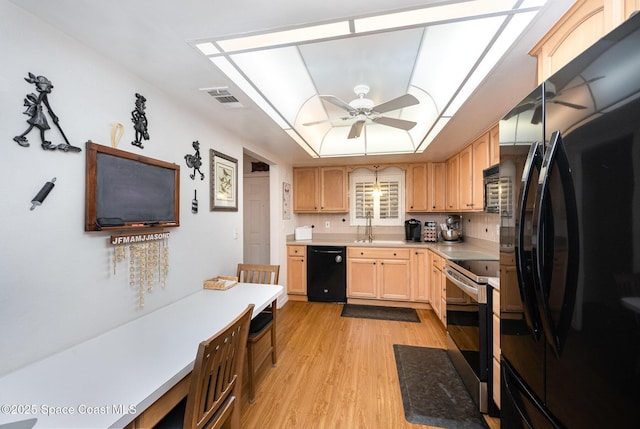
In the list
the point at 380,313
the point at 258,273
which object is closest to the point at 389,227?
the point at 380,313

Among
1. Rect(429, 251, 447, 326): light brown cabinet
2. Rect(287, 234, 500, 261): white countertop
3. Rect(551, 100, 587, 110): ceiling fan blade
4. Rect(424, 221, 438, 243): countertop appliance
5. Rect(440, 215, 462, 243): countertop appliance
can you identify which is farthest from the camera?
Rect(424, 221, 438, 243): countertop appliance

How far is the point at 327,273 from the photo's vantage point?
3.92 m

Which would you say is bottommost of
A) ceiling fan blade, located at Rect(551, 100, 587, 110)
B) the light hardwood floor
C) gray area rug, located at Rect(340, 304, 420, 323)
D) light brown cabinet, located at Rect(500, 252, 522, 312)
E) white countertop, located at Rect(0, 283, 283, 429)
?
the light hardwood floor

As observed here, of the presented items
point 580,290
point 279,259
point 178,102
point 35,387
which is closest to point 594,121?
point 580,290

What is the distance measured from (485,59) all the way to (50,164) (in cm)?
233

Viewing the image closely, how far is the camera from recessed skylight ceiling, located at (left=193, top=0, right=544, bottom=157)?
1.19m

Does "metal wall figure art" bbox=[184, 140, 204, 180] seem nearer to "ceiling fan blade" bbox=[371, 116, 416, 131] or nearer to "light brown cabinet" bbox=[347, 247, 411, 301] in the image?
"ceiling fan blade" bbox=[371, 116, 416, 131]

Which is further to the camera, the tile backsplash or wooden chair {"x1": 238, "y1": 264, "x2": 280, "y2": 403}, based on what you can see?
the tile backsplash

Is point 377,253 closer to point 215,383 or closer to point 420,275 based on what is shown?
point 420,275

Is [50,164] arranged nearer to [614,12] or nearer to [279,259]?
[614,12]

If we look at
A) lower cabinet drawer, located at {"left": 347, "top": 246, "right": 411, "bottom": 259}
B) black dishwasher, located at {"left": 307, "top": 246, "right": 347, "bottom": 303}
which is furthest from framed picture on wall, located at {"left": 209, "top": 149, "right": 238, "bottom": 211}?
lower cabinet drawer, located at {"left": 347, "top": 246, "right": 411, "bottom": 259}

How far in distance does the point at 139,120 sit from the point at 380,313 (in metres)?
3.41

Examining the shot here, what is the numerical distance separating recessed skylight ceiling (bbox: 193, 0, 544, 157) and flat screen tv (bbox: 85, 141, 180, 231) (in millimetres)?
781

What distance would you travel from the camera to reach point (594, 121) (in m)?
0.68
